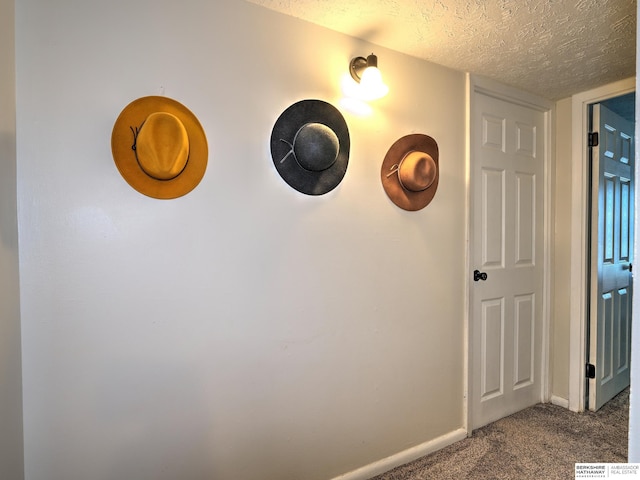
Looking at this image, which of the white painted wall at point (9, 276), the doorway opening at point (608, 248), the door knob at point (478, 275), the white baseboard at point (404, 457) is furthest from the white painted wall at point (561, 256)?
the white painted wall at point (9, 276)

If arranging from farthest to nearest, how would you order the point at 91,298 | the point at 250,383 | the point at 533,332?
the point at 533,332
the point at 250,383
the point at 91,298

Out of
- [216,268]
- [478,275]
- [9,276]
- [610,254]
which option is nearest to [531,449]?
[478,275]

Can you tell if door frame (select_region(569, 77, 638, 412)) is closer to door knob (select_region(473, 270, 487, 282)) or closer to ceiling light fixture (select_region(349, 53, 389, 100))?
door knob (select_region(473, 270, 487, 282))

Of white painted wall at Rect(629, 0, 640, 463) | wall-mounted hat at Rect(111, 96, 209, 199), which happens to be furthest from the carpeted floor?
wall-mounted hat at Rect(111, 96, 209, 199)

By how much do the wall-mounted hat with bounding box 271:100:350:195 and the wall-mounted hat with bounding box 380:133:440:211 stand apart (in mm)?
337

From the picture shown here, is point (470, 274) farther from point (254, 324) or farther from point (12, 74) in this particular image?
point (12, 74)

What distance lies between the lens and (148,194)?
123cm

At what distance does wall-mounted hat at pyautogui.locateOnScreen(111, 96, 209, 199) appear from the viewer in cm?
117

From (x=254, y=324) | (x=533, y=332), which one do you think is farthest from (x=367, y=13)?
(x=533, y=332)

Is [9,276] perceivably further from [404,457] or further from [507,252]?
[507,252]

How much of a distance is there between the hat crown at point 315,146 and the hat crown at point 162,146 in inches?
17.9

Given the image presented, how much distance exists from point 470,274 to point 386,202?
2.37ft

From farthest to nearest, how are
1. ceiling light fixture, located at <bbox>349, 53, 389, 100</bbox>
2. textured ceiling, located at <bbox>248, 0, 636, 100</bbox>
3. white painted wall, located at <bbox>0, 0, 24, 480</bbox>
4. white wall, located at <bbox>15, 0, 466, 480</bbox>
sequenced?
ceiling light fixture, located at <bbox>349, 53, 389, 100</bbox>, textured ceiling, located at <bbox>248, 0, 636, 100</bbox>, white wall, located at <bbox>15, 0, 466, 480</bbox>, white painted wall, located at <bbox>0, 0, 24, 480</bbox>

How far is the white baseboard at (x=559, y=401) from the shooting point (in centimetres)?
236
